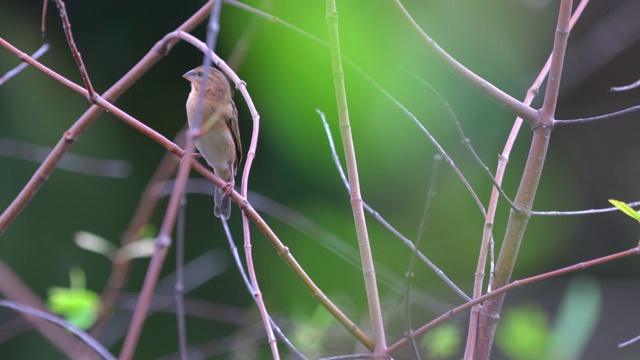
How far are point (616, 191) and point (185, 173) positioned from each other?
4174 mm

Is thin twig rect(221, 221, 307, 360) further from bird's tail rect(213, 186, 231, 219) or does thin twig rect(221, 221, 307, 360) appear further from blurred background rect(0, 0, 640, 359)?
blurred background rect(0, 0, 640, 359)

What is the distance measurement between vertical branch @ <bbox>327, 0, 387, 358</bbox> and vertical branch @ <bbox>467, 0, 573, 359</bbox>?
0.24m

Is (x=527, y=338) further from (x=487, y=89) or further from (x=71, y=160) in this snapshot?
(x=71, y=160)

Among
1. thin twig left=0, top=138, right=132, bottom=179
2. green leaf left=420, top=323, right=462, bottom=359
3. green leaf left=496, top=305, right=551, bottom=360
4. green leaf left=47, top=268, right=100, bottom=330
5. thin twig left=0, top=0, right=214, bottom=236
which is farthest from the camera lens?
thin twig left=0, top=138, right=132, bottom=179

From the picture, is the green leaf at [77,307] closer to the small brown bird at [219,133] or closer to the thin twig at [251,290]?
the thin twig at [251,290]

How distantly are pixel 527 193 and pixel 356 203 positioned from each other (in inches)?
13.9

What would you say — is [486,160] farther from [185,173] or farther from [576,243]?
[185,173]

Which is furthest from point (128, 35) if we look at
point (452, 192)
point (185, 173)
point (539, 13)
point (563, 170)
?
point (185, 173)

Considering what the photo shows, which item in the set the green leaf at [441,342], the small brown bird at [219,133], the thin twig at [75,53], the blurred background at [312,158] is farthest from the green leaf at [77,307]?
the blurred background at [312,158]

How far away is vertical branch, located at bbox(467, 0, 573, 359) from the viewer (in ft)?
4.88

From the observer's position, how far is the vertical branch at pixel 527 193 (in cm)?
A: 149

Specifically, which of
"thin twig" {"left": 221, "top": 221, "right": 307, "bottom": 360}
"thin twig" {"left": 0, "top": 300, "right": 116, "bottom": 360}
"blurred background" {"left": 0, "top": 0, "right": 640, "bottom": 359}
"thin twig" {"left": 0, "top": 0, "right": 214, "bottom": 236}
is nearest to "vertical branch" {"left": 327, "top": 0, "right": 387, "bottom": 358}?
"thin twig" {"left": 221, "top": 221, "right": 307, "bottom": 360}

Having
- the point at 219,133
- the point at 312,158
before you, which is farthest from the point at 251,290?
the point at 312,158

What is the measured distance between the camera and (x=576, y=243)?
4.49 metres
